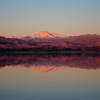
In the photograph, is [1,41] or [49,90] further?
[1,41]

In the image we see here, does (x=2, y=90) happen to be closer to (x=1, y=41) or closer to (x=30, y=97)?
(x=30, y=97)

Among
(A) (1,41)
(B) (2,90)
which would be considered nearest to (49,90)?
(B) (2,90)

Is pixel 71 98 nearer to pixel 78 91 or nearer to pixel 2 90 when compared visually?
pixel 78 91

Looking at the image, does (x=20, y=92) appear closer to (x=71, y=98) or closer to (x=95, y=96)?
(x=71, y=98)

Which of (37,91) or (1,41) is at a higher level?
(1,41)

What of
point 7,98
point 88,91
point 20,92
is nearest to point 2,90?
point 20,92

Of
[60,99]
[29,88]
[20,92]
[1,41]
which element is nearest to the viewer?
[60,99]

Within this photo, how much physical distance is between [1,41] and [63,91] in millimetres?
91957

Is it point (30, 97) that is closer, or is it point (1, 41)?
point (30, 97)

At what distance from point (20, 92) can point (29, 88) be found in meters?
0.66

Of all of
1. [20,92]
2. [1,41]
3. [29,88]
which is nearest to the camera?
[20,92]

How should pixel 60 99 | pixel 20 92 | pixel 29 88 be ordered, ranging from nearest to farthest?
pixel 60 99
pixel 20 92
pixel 29 88

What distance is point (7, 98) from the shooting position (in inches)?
250

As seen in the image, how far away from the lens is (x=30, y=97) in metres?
6.46
